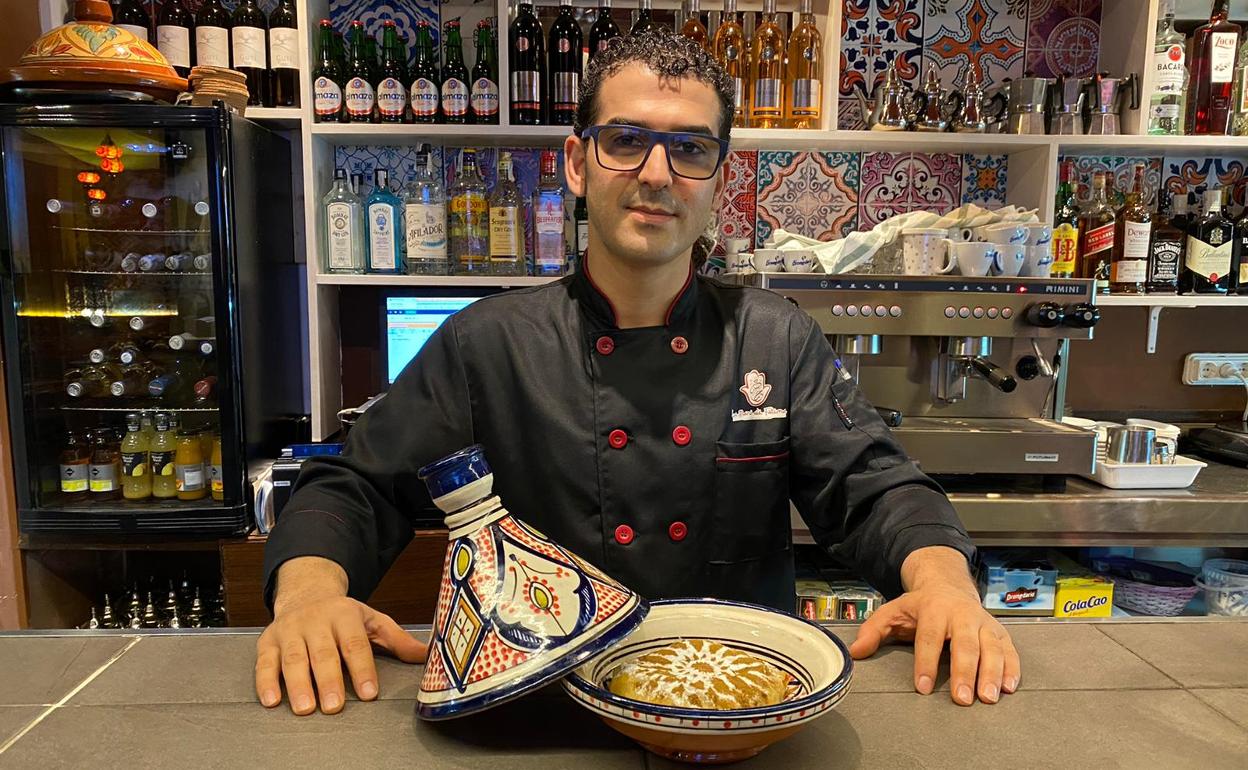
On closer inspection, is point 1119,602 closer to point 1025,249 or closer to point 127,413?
point 1025,249

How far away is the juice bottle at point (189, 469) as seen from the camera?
2.43 m

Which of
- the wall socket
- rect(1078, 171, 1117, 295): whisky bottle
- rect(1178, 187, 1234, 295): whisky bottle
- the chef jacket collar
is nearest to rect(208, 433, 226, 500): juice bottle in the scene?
the chef jacket collar

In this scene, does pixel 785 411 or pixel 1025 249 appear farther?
pixel 1025 249

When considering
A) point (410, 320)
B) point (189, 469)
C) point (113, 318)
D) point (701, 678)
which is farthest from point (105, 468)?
point (701, 678)

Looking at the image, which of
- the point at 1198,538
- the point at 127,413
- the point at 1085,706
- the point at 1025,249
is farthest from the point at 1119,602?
the point at 127,413

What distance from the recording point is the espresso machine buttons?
7.14ft

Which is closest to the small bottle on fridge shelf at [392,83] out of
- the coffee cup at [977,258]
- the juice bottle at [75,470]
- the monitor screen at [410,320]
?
the monitor screen at [410,320]

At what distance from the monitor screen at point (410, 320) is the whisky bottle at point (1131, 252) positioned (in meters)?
1.97

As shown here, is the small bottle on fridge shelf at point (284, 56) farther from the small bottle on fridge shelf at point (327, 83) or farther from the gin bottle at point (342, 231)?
the gin bottle at point (342, 231)

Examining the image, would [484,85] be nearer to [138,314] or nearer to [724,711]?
[138,314]

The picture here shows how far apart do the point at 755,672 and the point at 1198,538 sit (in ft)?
6.64

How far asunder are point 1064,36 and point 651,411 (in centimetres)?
235

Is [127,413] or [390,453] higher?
[390,453]

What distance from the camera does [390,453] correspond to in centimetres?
128
